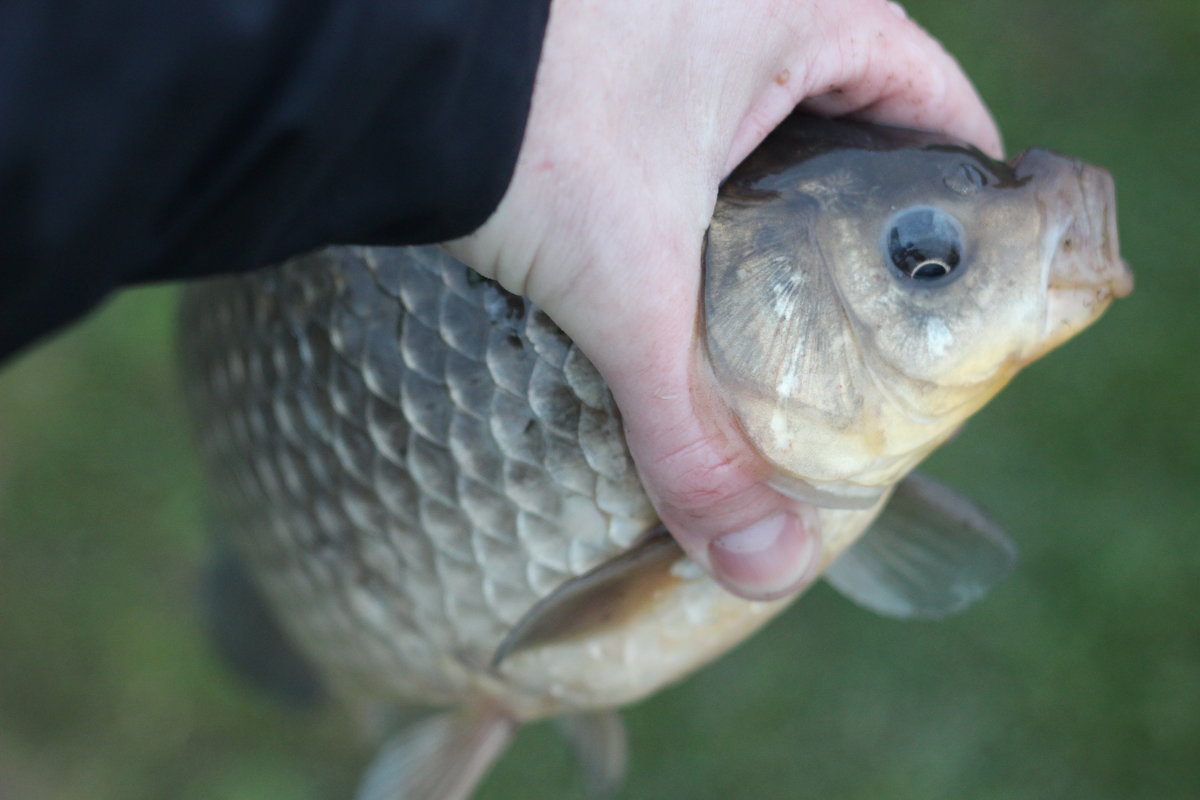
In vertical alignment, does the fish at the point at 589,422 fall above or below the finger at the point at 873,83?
below

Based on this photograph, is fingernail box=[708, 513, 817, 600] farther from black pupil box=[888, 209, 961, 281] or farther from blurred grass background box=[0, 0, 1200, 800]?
blurred grass background box=[0, 0, 1200, 800]

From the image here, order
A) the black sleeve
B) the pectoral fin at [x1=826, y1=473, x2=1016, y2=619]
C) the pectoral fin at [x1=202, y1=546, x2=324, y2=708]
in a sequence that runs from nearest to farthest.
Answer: the black sleeve → the pectoral fin at [x1=826, y1=473, x2=1016, y2=619] → the pectoral fin at [x1=202, y1=546, x2=324, y2=708]

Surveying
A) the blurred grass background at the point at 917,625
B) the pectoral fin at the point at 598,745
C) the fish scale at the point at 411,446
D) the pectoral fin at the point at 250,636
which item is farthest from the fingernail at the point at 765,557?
the blurred grass background at the point at 917,625

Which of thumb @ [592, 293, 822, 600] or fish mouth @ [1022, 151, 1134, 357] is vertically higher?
fish mouth @ [1022, 151, 1134, 357]

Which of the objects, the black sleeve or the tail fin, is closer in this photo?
the black sleeve

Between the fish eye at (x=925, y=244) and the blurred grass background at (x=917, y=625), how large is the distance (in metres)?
1.64

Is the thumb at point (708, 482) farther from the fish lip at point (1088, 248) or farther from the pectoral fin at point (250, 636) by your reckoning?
the pectoral fin at point (250, 636)

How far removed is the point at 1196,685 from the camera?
2395mm

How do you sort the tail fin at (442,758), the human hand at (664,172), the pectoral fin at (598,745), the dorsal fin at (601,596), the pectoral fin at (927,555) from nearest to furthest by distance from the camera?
the human hand at (664,172), the dorsal fin at (601,596), the pectoral fin at (927,555), the tail fin at (442,758), the pectoral fin at (598,745)

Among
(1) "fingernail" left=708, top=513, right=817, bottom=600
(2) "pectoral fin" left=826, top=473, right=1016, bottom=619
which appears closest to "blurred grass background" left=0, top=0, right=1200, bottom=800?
(2) "pectoral fin" left=826, top=473, right=1016, bottom=619

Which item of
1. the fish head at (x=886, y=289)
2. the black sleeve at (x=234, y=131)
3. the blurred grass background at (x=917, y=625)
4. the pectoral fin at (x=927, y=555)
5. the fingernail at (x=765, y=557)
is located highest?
the black sleeve at (x=234, y=131)

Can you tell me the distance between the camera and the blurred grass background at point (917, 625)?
2.47m

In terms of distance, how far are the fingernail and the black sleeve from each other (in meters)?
0.48

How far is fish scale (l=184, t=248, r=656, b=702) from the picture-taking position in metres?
1.31
